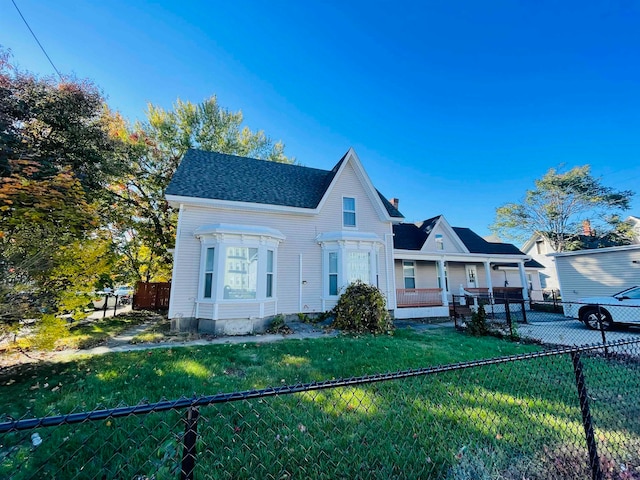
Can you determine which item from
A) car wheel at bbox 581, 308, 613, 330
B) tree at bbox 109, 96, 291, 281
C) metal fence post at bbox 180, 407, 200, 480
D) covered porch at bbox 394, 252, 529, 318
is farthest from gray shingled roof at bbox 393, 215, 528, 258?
metal fence post at bbox 180, 407, 200, 480

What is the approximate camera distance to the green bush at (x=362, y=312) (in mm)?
9733

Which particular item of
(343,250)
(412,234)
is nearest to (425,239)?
(412,234)

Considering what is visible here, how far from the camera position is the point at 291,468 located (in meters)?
2.58

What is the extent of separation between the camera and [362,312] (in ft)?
32.2

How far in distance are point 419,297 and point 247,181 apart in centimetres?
1060

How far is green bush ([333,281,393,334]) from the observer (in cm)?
→ 973

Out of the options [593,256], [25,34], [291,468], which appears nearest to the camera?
[291,468]

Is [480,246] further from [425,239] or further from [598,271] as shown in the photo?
[598,271]

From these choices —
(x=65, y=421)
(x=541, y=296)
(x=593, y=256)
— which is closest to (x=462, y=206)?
(x=541, y=296)

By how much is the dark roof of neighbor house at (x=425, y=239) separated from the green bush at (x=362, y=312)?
21.0 feet

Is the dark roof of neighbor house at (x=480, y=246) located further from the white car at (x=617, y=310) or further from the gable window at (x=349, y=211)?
the gable window at (x=349, y=211)

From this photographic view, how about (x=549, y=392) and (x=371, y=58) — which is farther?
(x=371, y=58)

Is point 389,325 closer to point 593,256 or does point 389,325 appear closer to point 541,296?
point 593,256

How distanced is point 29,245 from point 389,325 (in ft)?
33.0
